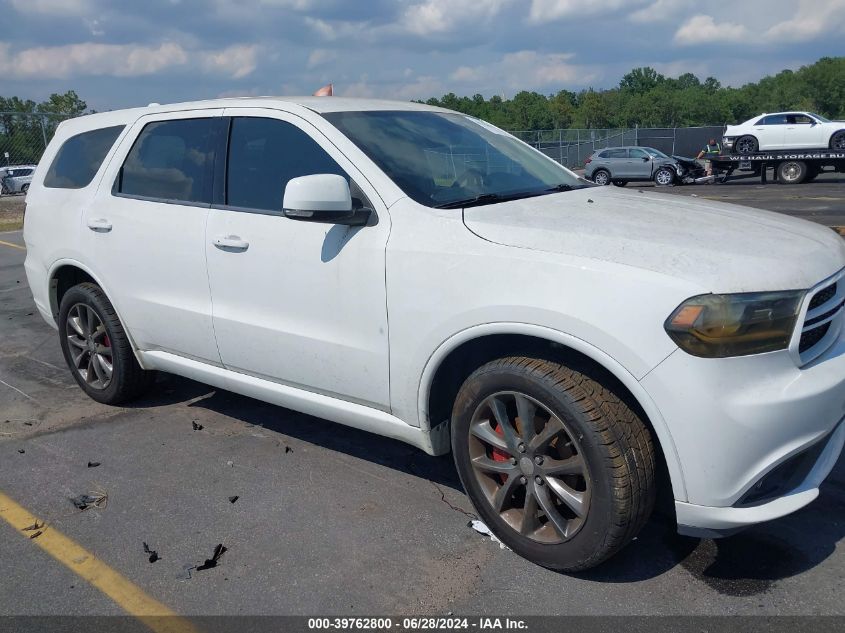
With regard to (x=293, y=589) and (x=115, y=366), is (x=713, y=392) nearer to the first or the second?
(x=293, y=589)

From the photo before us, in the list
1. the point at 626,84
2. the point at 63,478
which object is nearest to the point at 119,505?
the point at 63,478

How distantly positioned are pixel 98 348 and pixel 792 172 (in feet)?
82.1

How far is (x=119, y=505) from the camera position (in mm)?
3732

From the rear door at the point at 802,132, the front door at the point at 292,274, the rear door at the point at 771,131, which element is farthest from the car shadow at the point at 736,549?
the rear door at the point at 771,131

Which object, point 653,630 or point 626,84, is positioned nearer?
point 653,630

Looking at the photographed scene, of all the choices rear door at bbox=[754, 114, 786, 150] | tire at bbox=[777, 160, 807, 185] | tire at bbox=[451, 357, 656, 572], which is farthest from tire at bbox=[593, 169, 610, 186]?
tire at bbox=[451, 357, 656, 572]

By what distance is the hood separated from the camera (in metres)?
2.63

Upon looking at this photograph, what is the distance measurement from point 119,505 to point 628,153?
87.1 ft

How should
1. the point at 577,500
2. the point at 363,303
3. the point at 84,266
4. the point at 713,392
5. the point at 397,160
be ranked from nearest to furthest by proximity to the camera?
the point at 713,392 → the point at 577,500 → the point at 363,303 → the point at 397,160 → the point at 84,266

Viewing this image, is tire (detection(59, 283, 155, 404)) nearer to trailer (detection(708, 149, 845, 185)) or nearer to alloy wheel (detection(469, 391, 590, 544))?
alloy wheel (detection(469, 391, 590, 544))

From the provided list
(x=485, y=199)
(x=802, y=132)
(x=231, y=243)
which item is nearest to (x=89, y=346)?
(x=231, y=243)

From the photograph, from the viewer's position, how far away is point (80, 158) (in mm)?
5039

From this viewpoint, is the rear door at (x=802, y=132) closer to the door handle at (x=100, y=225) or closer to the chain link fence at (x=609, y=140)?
the chain link fence at (x=609, y=140)

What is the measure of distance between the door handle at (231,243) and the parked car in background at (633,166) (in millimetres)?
24642
